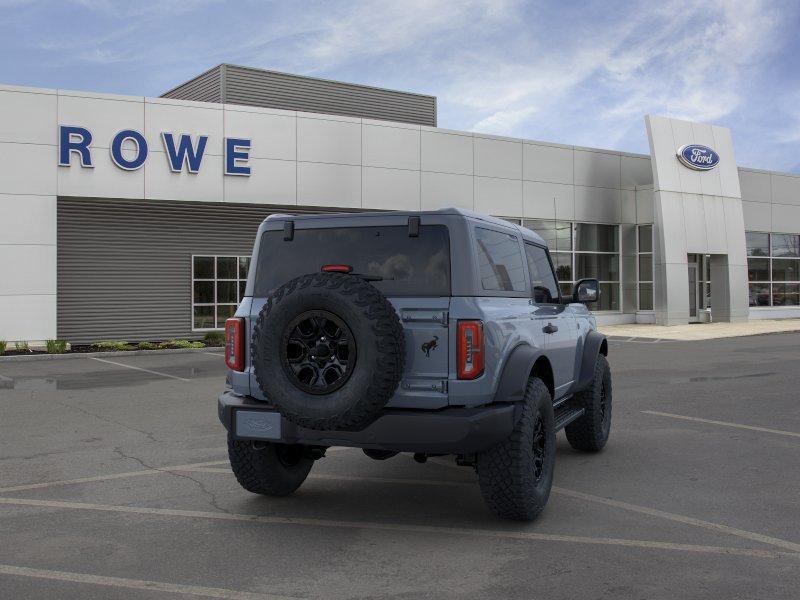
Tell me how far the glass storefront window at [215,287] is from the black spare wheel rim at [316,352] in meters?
19.0

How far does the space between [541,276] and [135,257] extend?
58.1ft

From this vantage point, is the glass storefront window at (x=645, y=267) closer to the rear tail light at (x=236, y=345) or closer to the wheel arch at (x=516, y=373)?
the wheel arch at (x=516, y=373)

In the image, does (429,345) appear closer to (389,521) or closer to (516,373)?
(516,373)

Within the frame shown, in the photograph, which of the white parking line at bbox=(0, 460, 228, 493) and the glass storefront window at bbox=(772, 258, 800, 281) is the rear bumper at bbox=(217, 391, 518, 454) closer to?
the white parking line at bbox=(0, 460, 228, 493)

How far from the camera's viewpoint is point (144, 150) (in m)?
21.2

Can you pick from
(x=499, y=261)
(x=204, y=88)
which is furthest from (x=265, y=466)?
(x=204, y=88)

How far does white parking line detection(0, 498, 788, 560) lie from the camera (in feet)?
15.8

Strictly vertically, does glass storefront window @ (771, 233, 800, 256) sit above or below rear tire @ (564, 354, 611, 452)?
above

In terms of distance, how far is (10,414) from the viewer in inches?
400

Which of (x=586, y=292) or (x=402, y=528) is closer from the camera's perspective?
(x=402, y=528)

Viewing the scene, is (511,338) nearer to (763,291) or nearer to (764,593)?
(764,593)

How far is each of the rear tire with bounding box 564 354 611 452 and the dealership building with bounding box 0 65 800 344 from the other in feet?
52.8

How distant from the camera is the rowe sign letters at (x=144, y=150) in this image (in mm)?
20328

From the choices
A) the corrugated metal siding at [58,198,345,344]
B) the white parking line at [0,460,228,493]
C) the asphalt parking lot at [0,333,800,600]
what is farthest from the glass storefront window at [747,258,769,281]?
the white parking line at [0,460,228,493]
